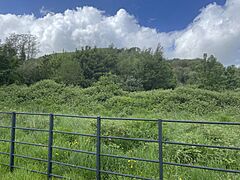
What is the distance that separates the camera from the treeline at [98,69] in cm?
3008

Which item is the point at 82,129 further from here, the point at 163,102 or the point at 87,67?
the point at 87,67

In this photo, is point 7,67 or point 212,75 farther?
point 212,75

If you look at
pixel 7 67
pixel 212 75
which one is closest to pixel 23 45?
pixel 7 67

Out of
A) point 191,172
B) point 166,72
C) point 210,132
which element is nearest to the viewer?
point 191,172

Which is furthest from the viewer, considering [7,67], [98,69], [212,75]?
[98,69]

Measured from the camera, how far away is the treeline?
30.1m

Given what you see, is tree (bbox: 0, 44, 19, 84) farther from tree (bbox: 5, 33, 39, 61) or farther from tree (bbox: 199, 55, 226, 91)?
tree (bbox: 199, 55, 226, 91)

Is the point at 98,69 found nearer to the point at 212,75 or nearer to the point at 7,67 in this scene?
the point at 7,67

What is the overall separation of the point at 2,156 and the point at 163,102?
1503 cm

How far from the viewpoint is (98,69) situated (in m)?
36.2

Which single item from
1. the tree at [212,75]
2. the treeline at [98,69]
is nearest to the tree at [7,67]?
the treeline at [98,69]

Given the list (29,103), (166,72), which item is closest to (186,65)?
(166,72)

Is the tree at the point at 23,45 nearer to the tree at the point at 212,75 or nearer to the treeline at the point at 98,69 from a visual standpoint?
the treeline at the point at 98,69

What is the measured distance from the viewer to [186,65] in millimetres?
52875
